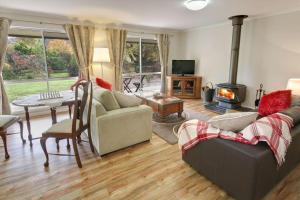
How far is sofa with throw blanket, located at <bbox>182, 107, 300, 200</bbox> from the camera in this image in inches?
56.4

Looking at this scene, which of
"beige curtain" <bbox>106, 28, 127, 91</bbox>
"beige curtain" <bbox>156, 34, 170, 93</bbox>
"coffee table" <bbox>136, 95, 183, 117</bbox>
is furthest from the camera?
"beige curtain" <bbox>156, 34, 170, 93</bbox>

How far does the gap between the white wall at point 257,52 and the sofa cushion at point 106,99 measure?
12.3 feet

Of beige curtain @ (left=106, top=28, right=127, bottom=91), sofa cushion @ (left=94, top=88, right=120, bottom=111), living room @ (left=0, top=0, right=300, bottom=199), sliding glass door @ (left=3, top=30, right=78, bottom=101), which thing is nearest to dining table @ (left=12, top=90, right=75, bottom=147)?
living room @ (left=0, top=0, right=300, bottom=199)

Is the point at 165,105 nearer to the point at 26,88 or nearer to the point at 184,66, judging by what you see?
the point at 184,66

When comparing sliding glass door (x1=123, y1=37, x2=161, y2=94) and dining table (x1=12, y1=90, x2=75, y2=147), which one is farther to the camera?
sliding glass door (x1=123, y1=37, x2=161, y2=94)

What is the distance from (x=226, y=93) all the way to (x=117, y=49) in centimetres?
321

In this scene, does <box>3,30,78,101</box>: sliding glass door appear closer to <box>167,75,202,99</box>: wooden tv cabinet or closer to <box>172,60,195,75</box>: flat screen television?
<box>167,75,202,99</box>: wooden tv cabinet

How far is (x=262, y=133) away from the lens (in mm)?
1483

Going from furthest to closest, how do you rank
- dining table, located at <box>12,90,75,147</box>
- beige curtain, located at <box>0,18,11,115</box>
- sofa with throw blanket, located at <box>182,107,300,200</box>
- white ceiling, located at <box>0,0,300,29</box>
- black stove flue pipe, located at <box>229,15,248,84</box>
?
black stove flue pipe, located at <box>229,15,248,84</box> < beige curtain, located at <box>0,18,11,115</box> < white ceiling, located at <box>0,0,300,29</box> < dining table, located at <box>12,90,75,147</box> < sofa with throw blanket, located at <box>182,107,300,200</box>

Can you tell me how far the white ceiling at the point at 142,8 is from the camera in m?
3.08

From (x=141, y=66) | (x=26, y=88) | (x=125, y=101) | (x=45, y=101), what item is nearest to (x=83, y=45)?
(x=26, y=88)

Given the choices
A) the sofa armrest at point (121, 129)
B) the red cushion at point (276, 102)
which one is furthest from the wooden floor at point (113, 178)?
the red cushion at point (276, 102)

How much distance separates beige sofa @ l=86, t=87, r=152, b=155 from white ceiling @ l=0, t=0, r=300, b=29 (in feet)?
5.84

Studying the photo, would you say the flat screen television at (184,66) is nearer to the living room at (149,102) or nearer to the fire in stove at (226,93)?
the living room at (149,102)
